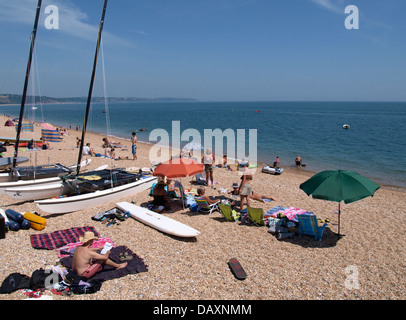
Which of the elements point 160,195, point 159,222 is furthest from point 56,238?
point 160,195

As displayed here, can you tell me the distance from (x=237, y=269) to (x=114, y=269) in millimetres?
2742

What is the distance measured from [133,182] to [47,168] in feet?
14.2

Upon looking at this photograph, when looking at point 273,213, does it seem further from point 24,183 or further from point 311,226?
point 24,183

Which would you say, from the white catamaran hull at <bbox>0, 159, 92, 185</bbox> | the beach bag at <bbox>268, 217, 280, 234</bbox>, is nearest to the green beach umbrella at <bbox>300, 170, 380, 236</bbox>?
the beach bag at <bbox>268, 217, 280, 234</bbox>

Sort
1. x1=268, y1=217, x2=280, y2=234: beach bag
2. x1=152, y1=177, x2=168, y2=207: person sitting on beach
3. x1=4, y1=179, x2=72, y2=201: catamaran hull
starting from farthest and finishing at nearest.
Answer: x1=152, y1=177, x2=168, y2=207: person sitting on beach
x1=4, y1=179, x2=72, y2=201: catamaran hull
x1=268, y1=217, x2=280, y2=234: beach bag

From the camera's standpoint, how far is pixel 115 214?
945 cm

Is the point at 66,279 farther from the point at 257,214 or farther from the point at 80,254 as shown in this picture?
the point at 257,214

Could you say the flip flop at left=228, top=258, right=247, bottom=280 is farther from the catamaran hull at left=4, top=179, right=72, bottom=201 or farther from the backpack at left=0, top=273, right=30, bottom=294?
the catamaran hull at left=4, top=179, right=72, bottom=201

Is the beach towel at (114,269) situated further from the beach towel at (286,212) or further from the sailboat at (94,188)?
the beach towel at (286,212)

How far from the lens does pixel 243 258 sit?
7.12 m

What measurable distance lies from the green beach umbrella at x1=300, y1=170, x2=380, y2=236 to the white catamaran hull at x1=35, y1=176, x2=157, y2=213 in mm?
6949

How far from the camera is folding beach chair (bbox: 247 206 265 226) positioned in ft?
29.3
